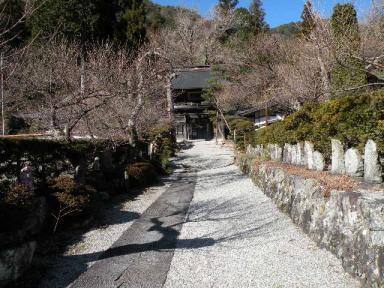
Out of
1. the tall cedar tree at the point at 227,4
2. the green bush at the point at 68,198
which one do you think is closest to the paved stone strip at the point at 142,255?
the green bush at the point at 68,198

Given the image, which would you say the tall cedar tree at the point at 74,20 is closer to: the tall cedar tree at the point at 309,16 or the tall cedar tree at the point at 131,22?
the tall cedar tree at the point at 131,22

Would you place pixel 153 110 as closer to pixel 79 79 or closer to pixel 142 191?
pixel 79 79

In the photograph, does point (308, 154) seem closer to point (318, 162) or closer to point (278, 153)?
point (318, 162)

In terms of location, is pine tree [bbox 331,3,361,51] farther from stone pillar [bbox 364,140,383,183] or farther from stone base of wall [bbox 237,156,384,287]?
stone base of wall [bbox 237,156,384,287]

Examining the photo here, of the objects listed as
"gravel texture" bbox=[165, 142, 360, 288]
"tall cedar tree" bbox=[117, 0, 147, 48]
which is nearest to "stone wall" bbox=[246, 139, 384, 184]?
"gravel texture" bbox=[165, 142, 360, 288]

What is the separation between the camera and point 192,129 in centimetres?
4244

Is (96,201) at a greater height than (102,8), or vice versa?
(102,8)

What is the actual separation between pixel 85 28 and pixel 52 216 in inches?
705

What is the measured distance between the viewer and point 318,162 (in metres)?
7.71

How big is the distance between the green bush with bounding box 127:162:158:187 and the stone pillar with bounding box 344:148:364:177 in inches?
306

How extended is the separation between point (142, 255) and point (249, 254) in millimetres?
1559

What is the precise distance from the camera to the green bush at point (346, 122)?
20.3 feet

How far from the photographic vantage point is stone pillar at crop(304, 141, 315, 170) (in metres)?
8.10

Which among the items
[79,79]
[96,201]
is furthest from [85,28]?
[96,201]
